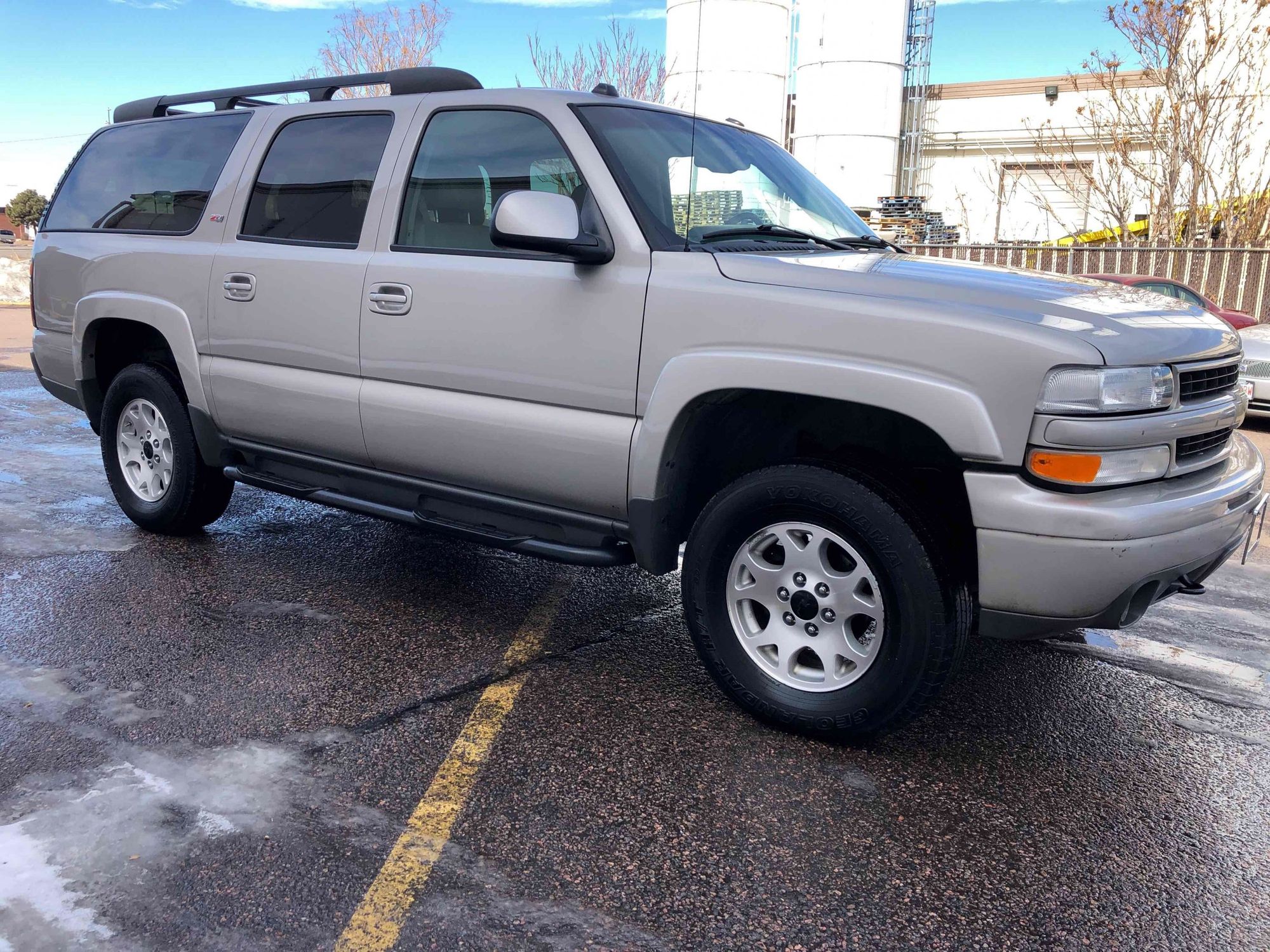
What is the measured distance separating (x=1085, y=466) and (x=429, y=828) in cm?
203

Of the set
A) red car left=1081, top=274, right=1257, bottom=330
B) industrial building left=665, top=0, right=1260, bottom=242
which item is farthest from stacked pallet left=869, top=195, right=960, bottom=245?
red car left=1081, top=274, right=1257, bottom=330

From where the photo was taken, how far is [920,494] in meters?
3.38

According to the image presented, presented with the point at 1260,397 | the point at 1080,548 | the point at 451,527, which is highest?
the point at 1080,548

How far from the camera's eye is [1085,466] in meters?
2.93

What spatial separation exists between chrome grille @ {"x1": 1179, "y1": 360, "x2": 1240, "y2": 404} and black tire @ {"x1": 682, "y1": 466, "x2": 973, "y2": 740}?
2.88 ft

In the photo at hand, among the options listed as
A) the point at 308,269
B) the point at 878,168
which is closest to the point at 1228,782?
the point at 308,269

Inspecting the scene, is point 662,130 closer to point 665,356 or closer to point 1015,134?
point 665,356

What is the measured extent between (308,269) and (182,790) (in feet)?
7.39

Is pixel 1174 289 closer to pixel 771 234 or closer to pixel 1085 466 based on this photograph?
pixel 771 234

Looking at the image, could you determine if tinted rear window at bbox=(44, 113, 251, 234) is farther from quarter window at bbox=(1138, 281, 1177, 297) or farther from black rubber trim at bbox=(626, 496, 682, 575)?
quarter window at bbox=(1138, 281, 1177, 297)

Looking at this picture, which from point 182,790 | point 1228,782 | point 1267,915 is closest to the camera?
point 1267,915

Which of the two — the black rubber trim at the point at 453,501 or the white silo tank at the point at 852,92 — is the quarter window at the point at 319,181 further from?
the white silo tank at the point at 852,92

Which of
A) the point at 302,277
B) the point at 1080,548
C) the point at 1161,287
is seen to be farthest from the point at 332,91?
the point at 1161,287

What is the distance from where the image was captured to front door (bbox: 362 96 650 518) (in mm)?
3658
